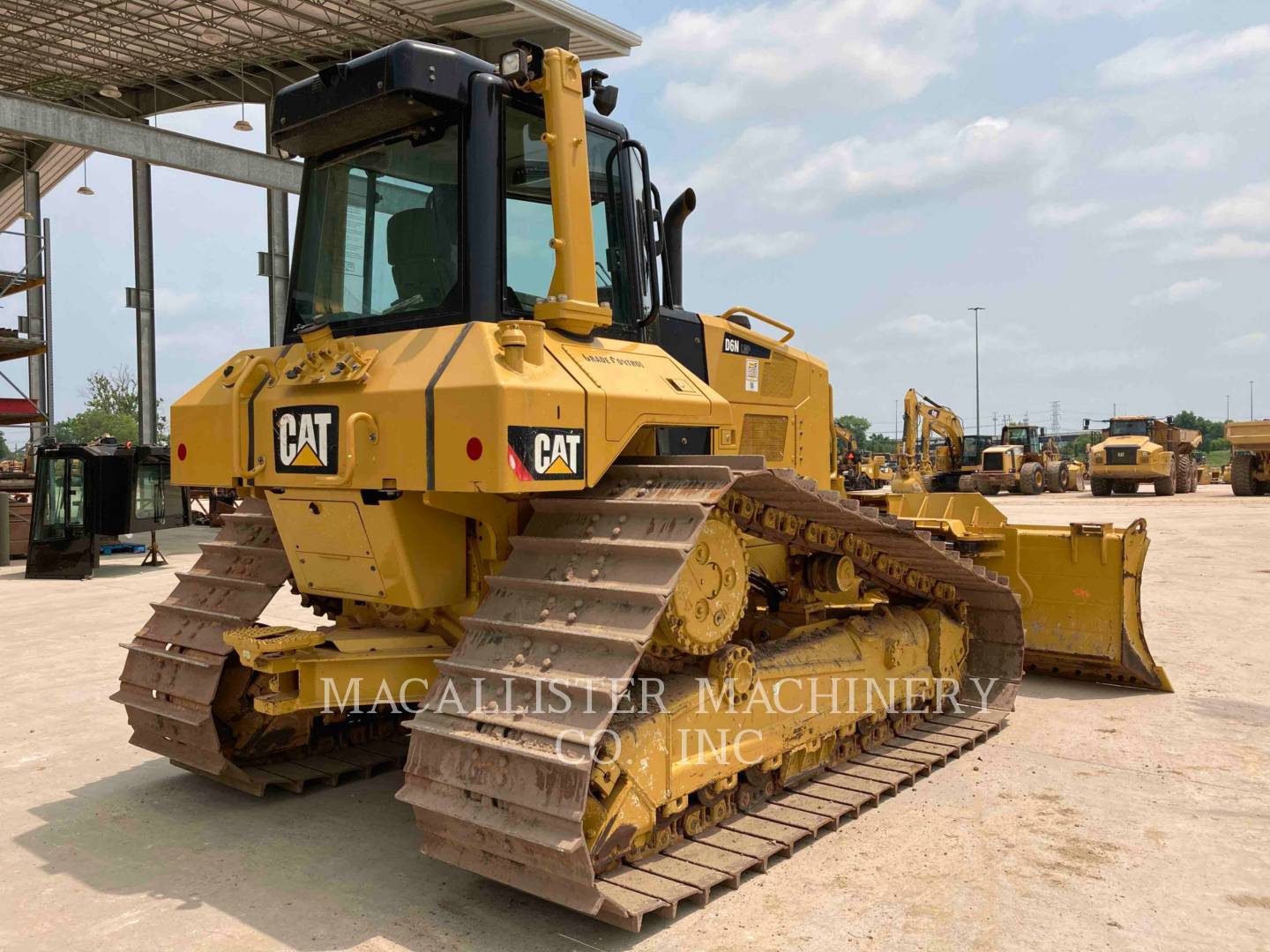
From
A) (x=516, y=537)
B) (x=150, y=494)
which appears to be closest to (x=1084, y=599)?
(x=516, y=537)

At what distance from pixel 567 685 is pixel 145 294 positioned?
26.2 meters

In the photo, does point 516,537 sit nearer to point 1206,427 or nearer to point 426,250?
point 426,250

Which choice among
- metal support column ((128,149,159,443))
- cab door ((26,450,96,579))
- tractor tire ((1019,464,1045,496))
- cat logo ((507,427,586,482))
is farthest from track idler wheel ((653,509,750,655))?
tractor tire ((1019,464,1045,496))

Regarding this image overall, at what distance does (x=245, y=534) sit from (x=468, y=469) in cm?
245

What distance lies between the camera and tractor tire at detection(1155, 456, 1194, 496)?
32719mm

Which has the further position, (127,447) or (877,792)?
(127,447)

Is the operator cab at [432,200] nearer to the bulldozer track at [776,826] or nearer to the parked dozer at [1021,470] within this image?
the bulldozer track at [776,826]

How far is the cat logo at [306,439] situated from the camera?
4.25m

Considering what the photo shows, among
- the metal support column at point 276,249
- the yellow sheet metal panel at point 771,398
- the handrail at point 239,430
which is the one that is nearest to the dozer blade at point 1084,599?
the yellow sheet metal panel at point 771,398

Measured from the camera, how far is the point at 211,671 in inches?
193

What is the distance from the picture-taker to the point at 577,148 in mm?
4250

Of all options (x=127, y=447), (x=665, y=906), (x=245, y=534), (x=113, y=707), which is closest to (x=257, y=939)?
(x=665, y=906)

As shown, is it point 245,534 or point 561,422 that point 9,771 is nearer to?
point 245,534

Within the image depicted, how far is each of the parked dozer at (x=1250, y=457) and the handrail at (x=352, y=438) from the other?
31002mm
